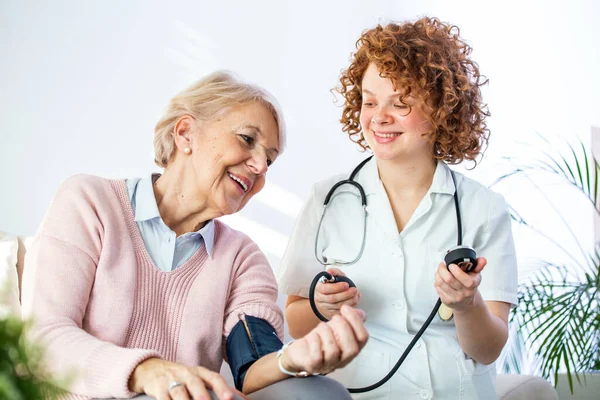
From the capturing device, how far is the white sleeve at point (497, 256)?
1.66m

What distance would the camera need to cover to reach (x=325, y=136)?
3.73 m

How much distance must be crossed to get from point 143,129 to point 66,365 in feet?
7.43

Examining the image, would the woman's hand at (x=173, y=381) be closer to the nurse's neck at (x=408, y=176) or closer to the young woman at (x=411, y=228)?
the young woman at (x=411, y=228)

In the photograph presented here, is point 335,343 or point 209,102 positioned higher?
point 209,102

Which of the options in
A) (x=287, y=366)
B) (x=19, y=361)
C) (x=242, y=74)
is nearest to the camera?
(x=19, y=361)

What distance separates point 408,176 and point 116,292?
0.79 m

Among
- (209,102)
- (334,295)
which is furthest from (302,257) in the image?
(209,102)

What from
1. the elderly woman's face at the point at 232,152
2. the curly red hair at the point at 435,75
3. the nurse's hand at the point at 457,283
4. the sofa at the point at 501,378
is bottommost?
the sofa at the point at 501,378

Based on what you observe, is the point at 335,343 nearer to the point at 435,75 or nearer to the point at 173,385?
the point at 173,385

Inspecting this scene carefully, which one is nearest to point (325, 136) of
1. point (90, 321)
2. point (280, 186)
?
point (280, 186)

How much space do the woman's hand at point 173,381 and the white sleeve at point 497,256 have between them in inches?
31.5

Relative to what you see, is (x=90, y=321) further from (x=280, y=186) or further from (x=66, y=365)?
(x=280, y=186)

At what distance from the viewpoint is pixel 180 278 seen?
145cm

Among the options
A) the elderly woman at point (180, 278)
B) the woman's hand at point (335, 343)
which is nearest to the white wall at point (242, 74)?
the elderly woman at point (180, 278)
